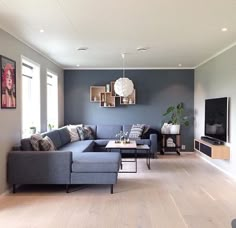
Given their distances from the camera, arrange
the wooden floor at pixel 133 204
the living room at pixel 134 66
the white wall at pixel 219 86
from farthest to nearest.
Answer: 1. the white wall at pixel 219 86
2. the living room at pixel 134 66
3. the wooden floor at pixel 133 204

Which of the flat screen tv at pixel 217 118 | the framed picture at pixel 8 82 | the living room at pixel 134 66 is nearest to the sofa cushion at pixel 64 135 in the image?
the living room at pixel 134 66

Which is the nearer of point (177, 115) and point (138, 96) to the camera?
point (177, 115)

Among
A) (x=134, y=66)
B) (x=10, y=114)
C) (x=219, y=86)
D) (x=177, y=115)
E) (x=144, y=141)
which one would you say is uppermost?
(x=134, y=66)

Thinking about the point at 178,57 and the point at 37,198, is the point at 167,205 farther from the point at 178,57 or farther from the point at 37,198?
the point at 178,57

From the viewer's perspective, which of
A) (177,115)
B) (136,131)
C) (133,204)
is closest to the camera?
(133,204)

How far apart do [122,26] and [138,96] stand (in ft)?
15.3

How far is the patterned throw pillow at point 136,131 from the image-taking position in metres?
8.25

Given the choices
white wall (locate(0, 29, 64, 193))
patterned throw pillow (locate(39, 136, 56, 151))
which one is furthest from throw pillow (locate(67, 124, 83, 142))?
patterned throw pillow (locate(39, 136, 56, 151))

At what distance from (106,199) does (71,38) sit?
107 inches

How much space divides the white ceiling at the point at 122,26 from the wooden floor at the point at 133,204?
2486 mm

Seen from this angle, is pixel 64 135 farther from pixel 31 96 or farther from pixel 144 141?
pixel 144 141

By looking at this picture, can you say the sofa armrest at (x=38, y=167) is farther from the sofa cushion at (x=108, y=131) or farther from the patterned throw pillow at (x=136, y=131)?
the sofa cushion at (x=108, y=131)

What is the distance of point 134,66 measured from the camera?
8656 millimetres

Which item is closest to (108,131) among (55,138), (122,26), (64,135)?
(64,135)
